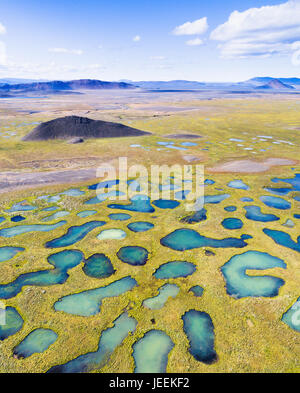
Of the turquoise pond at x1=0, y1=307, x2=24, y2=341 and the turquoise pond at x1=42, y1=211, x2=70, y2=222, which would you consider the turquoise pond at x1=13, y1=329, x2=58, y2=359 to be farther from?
the turquoise pond at x1=42, y1=211, x2=70, y2=222

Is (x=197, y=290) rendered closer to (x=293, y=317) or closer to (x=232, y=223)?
(x=293, y=317)

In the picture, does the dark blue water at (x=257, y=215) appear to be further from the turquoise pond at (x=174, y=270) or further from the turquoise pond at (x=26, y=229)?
the turquoise pond at (x=26, y=229)

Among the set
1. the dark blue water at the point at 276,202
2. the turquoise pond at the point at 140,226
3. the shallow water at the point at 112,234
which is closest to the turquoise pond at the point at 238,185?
the dark blue water at the point at 276,202

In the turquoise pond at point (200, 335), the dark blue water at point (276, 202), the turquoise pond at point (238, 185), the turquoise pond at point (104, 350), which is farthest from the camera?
the turquoise pond at point (238, 185)

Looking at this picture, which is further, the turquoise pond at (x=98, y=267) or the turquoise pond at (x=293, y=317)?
the turquoise pond at (x=98, y=267)

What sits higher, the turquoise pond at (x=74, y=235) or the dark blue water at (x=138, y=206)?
the dark blue water at (x=138, y=206)

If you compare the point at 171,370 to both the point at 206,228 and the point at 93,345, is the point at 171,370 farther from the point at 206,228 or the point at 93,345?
the point at 206,228
